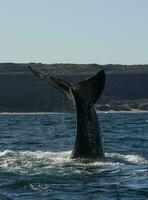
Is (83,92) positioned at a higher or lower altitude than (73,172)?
higher

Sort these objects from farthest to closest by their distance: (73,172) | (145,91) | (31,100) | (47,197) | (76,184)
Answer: (145,91), (31,100), (73,172), (76,184), (47,197)

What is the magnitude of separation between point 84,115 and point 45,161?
1.64 meters

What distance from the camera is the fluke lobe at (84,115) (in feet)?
61.6

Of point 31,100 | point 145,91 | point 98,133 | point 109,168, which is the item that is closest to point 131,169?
point 109,168

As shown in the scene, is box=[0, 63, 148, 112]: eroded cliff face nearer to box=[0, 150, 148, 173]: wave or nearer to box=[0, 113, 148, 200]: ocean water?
box=[0, 150, 148, 173]: wave

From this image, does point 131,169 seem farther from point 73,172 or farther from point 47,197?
point 47,197

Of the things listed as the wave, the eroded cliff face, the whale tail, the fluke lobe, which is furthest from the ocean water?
the eroded cliff face

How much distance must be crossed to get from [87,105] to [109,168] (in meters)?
2.19

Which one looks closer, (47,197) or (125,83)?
(47,197)

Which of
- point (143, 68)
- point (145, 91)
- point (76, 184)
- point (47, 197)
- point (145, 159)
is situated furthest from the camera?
point (143, 68)

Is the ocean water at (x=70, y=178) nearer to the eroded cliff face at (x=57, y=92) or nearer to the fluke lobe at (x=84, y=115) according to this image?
the fluke lobe at (x=84, y=115)

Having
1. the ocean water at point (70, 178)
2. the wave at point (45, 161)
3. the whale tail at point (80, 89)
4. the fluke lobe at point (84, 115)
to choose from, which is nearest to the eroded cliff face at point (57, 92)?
the wave at point (45, 161)

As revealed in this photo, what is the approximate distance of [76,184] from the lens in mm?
15211

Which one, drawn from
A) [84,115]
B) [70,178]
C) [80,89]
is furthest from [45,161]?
[70,178]
